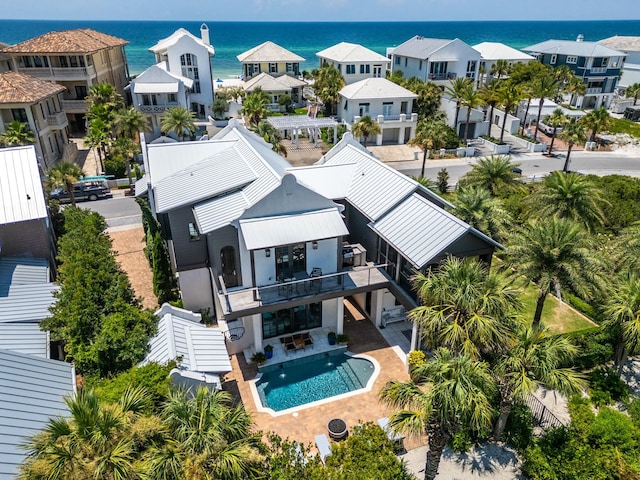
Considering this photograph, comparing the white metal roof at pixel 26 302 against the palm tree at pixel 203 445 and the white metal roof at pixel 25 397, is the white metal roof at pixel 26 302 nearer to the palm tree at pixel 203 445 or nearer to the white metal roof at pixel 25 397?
the white metal roof at pixel 25 397

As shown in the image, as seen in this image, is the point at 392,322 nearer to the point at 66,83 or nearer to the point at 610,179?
the point at 610,179

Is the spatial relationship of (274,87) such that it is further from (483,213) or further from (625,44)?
(625,44)

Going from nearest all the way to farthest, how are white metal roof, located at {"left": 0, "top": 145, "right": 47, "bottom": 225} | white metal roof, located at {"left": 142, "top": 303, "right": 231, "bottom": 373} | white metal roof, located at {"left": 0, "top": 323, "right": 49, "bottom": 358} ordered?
white metal roof, located at {"left": 0, "top": 323, "right": 49, "bottom": 358} < white metal roof, located at {"left": 142, "top": 303, "right": 231, "bottom": 373} < white metal roof, located at {"left": 0, "top": 145, "right": 47, "bottom": 225}

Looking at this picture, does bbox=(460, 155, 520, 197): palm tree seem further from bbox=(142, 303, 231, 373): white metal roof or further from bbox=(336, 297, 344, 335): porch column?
bbox=(142, 303, 231, 373): white metal roof

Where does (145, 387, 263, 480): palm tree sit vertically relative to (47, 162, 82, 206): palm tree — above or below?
above

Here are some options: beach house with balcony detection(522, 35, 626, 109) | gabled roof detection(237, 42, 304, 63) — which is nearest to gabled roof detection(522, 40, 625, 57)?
beach house with balcony detection(522, 35, 626, 109)

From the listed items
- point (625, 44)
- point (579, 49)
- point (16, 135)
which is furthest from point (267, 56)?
point (625, 44)
